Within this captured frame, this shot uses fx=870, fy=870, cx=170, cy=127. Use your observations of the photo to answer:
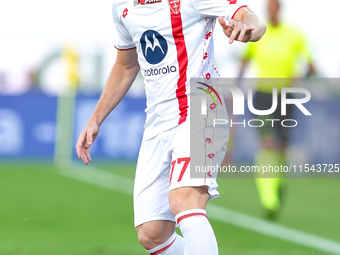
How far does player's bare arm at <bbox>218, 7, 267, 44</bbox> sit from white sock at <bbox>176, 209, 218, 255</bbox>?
3.16 ft

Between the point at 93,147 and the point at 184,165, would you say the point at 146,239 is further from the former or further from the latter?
the point at 93,147

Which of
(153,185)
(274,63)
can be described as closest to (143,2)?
(153,185)

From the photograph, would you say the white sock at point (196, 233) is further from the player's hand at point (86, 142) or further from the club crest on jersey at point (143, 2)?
the club crest on jersey at point (143, 2)

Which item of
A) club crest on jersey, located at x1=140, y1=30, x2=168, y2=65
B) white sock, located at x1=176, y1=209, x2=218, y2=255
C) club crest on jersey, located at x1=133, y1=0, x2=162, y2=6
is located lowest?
white sock, located at x1=176, y1=209, x2=218, y2=255

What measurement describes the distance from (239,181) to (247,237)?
607 cm

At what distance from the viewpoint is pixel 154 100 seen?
16.1 feet

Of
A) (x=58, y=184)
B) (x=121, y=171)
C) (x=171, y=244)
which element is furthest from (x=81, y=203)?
(x=171, y=244)

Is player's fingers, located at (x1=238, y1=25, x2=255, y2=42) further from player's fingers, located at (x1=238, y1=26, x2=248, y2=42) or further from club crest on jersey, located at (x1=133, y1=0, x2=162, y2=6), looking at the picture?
club crest on jersey, located at (x1=133, y1=0, x2=162, y2=6)

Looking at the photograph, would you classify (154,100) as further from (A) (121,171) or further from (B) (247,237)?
(A) (121,171)

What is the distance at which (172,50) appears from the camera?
4.77m

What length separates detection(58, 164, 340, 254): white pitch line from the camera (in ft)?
25.1

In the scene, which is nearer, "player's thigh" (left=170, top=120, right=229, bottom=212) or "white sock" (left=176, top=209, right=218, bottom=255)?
"white sock" (left=176, top=209, right=218, bottom=255)

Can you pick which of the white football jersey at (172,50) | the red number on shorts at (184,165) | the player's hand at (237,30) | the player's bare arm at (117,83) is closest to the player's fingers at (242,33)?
the player's hand at (237,30)

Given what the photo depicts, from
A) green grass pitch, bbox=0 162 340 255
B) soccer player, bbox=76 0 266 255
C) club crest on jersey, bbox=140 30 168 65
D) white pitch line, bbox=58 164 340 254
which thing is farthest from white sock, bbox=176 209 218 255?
white pitch line, bbox=58 164 340 254
